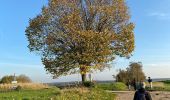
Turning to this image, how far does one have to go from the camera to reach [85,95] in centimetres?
3272

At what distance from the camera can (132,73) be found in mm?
62438

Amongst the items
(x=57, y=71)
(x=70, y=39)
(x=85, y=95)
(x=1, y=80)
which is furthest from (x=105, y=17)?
(x=1, y=80)

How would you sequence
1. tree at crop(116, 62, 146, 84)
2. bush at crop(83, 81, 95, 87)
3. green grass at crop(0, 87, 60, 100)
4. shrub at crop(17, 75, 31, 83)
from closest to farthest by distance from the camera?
green grass at crop(0, 87, 60, 100), bush at crop(83, 81, 95, 87), tree at crop(116, 62, 146, 84), shrub at crop(17, 75, 31, 83)

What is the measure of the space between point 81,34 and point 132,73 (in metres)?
14.8

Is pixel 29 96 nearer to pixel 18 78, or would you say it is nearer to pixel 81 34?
pixel 81 34

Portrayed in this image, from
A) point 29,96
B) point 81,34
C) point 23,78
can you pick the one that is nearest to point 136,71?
point 81,34

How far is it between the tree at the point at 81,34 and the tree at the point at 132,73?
9.42 meters

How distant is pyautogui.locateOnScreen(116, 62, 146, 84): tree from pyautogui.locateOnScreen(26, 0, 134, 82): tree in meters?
9.42

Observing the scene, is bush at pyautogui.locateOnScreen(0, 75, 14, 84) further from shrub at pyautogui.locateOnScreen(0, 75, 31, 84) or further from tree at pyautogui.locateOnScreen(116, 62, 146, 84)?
tree at pyautogui.locateOnScreen(116, 62, 146, 84)

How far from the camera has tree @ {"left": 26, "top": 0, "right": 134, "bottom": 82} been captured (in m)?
51.3

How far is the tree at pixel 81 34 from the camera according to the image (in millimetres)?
51312

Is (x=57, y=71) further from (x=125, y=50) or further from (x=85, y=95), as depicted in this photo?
(x=85, y=95)

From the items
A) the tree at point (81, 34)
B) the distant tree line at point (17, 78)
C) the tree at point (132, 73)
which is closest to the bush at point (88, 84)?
the tree at point (81, 34)

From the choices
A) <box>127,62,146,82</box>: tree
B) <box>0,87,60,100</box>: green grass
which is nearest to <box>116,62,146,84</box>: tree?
<box>127,62,146,82</box>: tree
